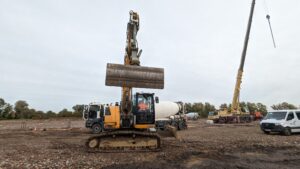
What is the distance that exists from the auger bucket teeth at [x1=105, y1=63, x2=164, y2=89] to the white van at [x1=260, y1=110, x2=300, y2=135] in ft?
39.5

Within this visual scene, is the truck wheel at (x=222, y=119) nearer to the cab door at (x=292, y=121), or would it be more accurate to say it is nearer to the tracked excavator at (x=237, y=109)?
the tracked excavator at (x=237, y=109)

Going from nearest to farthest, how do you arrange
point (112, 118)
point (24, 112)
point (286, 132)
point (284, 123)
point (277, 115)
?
point (112, 118), point (286, 132), point (284, 123), point (277, 115), point (24, 112)

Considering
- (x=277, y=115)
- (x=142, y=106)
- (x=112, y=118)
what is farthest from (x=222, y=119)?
(x=142, y=106)

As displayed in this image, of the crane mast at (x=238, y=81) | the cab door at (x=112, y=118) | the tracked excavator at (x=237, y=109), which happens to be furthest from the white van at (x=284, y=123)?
the tracked excavator at (x=237, y=109)

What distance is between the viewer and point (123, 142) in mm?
11719

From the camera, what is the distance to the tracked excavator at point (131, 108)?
11.6m

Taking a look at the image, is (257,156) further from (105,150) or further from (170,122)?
(170,122)

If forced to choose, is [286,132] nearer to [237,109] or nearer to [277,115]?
[277,115]

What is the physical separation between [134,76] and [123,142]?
314 centimetres

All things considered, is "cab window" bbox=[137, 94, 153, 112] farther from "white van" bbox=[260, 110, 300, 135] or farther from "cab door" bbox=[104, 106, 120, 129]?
"white van" bbox=[260, 110, 300, 135]

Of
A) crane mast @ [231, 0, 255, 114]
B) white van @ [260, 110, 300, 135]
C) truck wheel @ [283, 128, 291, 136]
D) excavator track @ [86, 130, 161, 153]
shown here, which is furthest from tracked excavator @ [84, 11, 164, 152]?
crane mast @ [231, 0, 255, 114]

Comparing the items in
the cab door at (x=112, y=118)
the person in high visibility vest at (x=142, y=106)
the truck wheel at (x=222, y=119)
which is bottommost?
the truck wheel at (x=222, y=119)

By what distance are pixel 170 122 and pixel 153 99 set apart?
39.9 feet

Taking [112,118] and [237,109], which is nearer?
[112,118]
